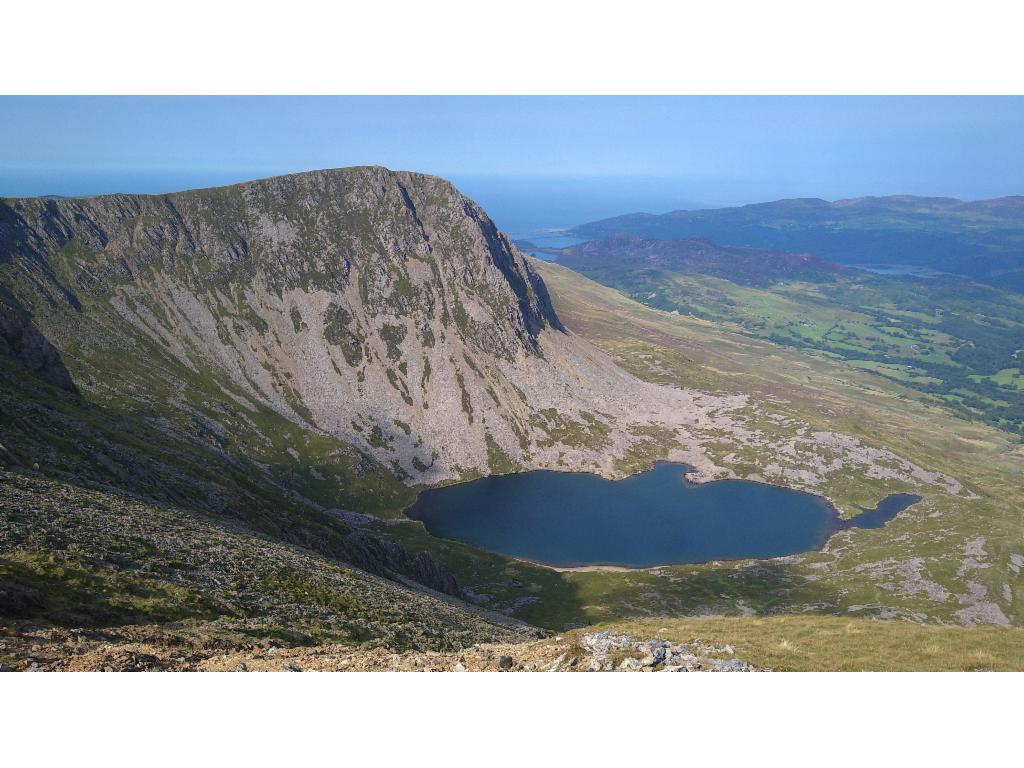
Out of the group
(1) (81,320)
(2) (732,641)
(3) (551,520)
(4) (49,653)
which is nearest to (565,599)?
(3) (551,520)

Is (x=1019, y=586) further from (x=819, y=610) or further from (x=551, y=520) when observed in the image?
(x=551, y=520)

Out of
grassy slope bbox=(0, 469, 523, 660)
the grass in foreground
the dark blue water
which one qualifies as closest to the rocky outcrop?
grassy slope bbox=(0, 469, 523, 660)

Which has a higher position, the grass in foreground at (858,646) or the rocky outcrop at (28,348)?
the rocky outcrop at (28,348)

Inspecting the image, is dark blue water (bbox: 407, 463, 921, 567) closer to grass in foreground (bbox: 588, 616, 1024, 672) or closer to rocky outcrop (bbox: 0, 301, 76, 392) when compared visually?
rocky outcrop (bbox: 0, 301, 76, 392)

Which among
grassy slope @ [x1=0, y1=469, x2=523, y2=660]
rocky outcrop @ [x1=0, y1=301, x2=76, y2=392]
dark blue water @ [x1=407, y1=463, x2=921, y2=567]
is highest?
rocky outcrop @ [x1=0, y1=301, x2=76, y2=392]

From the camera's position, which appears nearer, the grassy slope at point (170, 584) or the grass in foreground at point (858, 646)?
the grass in foreground at point (858, 646)

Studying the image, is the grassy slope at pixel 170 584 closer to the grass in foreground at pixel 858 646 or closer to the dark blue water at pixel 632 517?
the grass in foreground at pixel 858 646

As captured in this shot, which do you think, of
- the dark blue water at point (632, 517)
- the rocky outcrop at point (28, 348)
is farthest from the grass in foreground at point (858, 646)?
the dark blue water at point (632, 517)

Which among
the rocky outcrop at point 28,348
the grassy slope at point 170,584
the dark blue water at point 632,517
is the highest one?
the rocky outcrop at point 28,348
